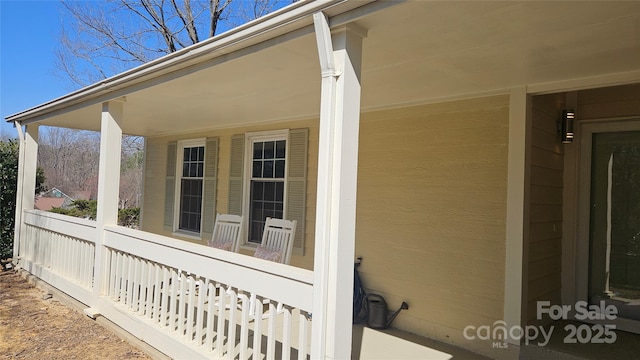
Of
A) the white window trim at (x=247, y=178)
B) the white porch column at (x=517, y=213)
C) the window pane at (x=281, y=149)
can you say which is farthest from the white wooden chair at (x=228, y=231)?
the white porch column at (x=517, y=213)

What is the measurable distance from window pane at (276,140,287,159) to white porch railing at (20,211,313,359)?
1.97 meters

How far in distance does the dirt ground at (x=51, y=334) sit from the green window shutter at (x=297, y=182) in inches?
86.1

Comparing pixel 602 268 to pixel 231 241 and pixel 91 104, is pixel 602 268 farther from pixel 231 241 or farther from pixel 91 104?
pixel 91 104

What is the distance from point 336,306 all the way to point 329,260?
0.74ft

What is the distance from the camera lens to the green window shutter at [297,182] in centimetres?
493

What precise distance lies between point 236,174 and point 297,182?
4.11 feet

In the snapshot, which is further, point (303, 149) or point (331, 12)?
point (303, 149)

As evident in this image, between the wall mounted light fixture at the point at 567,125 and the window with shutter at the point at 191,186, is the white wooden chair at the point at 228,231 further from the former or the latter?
the wall mounted light fixture at the point at 567,125

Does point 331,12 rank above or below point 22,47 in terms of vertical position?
below

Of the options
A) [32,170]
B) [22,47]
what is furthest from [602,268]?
[22,47]

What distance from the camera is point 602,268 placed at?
338cm

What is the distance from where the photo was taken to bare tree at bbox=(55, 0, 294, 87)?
1073 cm

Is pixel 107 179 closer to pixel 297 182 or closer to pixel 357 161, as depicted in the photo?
pixel 297 182

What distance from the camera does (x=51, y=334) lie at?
145 inches
